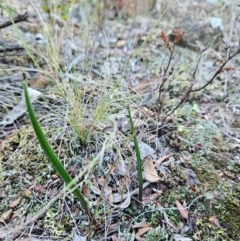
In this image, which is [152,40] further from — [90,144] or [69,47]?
[90,144]

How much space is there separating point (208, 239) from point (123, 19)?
74.0 inches

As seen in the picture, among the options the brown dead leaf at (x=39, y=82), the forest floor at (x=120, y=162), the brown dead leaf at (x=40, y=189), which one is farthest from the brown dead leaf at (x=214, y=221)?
the brown dead leaf at (x=39, y=82)

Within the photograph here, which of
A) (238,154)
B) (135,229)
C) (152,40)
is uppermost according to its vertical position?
(152,40)

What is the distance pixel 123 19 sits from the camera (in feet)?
7.42

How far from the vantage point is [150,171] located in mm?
929

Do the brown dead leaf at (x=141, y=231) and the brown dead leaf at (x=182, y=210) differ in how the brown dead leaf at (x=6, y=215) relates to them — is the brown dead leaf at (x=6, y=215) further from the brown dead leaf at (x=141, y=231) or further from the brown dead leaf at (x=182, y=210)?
the brown dead leaf at (x=182, y=210)

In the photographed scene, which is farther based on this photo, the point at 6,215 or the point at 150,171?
the point at 150,171

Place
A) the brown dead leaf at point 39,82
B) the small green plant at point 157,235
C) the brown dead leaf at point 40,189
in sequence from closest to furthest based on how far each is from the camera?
the small green plant at point 157,235
the brown dead leaf at point 40,189
the brown dead leaf at point 39,82

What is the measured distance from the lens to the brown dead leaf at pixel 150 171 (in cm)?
91

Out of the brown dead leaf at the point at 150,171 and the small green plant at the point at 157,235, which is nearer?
the small green plant at the point at 157,235

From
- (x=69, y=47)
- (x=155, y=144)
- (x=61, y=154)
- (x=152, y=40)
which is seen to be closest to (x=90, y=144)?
(x=61, y=154)

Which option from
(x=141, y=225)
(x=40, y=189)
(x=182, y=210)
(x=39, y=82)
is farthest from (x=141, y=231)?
(x=39, y=82)

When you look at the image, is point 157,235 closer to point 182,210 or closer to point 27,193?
point 182,210

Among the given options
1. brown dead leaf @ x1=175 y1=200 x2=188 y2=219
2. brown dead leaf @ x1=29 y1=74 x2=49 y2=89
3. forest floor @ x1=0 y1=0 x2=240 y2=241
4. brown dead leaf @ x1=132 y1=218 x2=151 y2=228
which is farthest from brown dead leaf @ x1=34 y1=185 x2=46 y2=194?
brown dead leaf @ x1=29 y1=74 x2=49 y2=89
